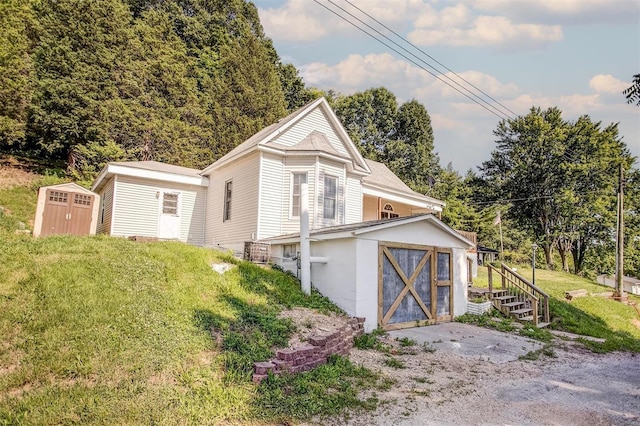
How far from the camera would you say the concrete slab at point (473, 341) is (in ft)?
26.4

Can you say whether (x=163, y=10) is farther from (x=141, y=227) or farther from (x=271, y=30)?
(x=141, y=227)

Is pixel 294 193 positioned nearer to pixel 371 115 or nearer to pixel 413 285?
pixel 413 285

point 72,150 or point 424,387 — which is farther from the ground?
point 72,150

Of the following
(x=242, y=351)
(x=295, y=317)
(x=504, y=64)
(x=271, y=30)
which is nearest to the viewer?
(x=242, y=351)

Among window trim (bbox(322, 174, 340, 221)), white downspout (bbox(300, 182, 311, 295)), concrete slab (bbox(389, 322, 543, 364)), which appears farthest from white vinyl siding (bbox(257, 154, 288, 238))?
concrete slab (bbox(389, 322, 543, 364))

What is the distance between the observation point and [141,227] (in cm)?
1507

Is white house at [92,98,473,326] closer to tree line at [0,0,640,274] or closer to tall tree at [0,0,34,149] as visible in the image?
tree line at [0,0,640,274]

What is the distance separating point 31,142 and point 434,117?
38078 mm

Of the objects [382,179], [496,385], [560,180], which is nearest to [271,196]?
[382,179]

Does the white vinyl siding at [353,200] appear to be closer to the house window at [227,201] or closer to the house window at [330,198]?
the house window at [330,198]

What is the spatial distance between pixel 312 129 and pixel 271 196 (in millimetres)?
3610

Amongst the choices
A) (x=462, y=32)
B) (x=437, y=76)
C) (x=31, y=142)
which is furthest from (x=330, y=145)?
(x=31, y=142)

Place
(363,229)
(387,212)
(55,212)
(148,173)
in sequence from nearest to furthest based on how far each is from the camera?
(363,229)
(55,212)
(148,173)
(387,212)

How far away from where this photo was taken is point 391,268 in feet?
33.1
